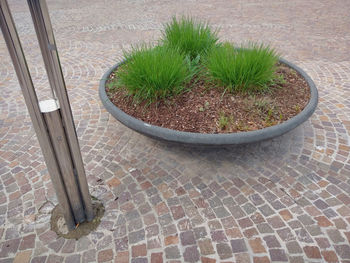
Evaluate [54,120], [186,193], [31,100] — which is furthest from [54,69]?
[186,193]

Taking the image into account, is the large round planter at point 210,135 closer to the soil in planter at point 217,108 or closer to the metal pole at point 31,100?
the soil in planter at point 217,108

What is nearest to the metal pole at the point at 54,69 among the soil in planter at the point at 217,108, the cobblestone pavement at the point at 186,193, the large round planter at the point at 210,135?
the cobblestone pavement at the point at 186,193

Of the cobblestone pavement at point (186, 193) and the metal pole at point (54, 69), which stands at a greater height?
the metal pole at point (54, 69)

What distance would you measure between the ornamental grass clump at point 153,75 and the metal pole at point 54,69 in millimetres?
1142

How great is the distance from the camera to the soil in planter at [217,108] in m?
2.75

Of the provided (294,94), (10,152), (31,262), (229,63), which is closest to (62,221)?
(31,262)

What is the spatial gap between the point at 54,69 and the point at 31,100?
8.7 inches

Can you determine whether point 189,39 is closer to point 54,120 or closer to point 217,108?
point 217,108

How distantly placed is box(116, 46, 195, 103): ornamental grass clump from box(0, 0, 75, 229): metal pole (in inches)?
49.9

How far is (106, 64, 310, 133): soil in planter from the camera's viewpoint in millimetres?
2750

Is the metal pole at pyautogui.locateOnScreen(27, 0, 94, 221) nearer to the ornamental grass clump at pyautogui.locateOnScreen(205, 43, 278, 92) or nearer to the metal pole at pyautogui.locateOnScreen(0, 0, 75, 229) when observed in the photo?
the metal pole at pyautogui.locateOnScreen(0, 0, 75, 229)

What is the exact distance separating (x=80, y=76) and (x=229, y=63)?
110 inches

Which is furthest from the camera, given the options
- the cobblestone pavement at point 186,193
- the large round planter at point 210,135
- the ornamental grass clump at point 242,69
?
the ornamental grass clump at point 242,69

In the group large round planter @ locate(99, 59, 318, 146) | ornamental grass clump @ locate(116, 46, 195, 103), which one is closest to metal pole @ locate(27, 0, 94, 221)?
large round planter @ locate(99, 59, 318, 146)
